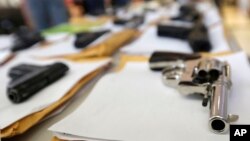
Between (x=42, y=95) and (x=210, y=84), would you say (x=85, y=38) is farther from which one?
(x=210, y=84)

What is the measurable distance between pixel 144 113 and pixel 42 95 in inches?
7.6

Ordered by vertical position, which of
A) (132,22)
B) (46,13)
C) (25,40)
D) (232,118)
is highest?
(46,13)

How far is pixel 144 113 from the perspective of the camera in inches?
15.4

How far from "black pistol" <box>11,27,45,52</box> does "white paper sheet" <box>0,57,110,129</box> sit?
193 mm

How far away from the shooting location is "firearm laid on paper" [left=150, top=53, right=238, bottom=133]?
33cm

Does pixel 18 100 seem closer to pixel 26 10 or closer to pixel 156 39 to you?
pixel 156 39

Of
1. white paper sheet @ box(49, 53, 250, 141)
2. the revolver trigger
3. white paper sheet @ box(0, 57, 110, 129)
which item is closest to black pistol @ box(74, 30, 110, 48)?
white paper sheet @ box(0, 57, 110, 129)

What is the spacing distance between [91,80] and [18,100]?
0.15 m

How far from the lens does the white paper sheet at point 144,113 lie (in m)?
0.35

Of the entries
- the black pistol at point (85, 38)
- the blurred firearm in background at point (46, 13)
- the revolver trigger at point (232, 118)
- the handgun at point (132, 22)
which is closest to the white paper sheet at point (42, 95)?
the black pistol at point (85, 38)

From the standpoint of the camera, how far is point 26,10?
1320 millimetres

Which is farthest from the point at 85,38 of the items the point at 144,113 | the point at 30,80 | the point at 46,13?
the point at 46,13

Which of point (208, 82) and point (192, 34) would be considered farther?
point (192, 34)

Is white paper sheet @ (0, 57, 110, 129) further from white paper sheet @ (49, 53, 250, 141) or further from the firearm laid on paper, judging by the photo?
the firearm laid on paper
